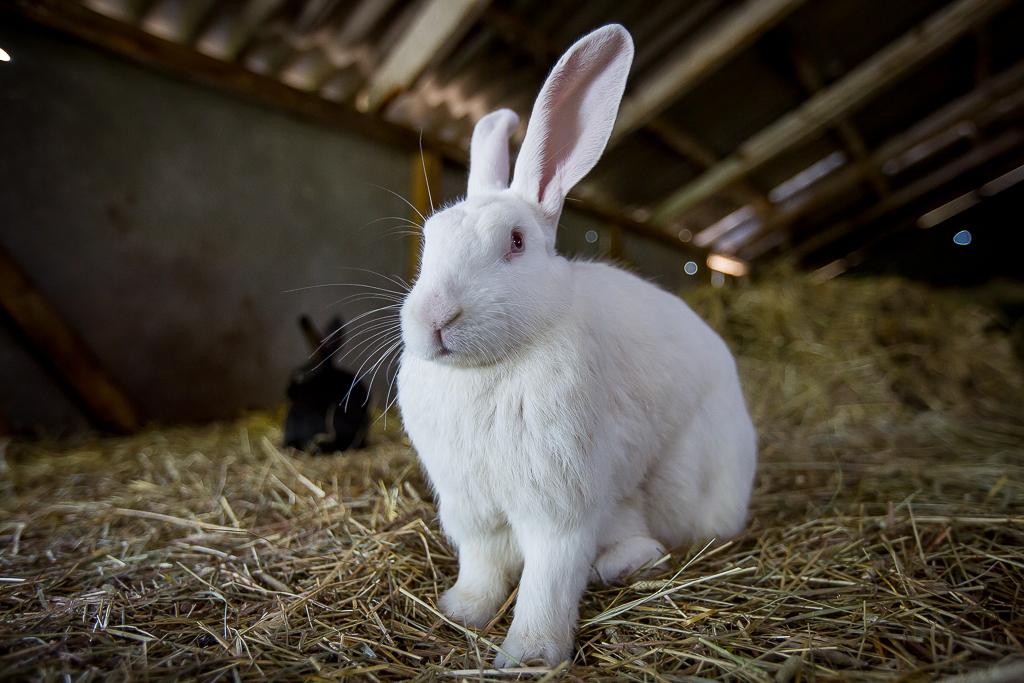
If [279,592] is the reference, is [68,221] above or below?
above

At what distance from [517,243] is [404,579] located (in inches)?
37.8

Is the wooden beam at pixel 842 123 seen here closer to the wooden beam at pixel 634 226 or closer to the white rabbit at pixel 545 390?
the wooden beam at pixel 634 226

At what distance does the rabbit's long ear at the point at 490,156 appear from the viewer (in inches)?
52.2

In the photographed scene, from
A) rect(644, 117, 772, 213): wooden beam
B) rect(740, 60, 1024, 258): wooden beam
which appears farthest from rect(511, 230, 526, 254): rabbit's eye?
rect(740, 60, 1024, 258): wooden beam

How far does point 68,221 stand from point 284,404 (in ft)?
6.19

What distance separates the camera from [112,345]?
3.39 m

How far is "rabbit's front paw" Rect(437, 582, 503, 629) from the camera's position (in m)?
1.17

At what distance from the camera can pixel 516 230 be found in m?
1.11

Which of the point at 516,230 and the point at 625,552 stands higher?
the point at 516,230

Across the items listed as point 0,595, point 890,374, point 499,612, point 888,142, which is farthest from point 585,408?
point 888,142

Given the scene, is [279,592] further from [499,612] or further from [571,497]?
[571,497]

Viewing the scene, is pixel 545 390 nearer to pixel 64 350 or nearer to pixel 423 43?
pixel 423 43

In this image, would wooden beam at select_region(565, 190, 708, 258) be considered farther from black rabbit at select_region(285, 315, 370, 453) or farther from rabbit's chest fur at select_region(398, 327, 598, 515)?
rabbit's chest fur at select_region(398, 327, 598, 515)

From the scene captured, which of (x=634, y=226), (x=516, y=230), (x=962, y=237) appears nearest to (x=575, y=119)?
(x=516, y=230)
